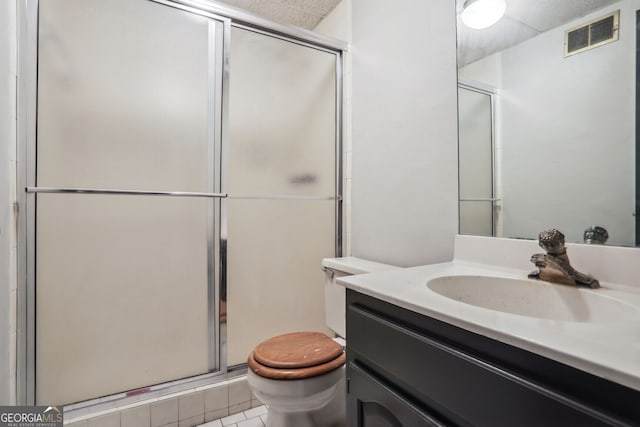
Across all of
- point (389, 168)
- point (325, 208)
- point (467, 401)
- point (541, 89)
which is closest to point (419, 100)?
point (389, 168)

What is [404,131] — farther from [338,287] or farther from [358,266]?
[338,287]

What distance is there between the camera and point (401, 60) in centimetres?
136

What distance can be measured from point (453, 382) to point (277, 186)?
4.13ft

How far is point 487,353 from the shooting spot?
19.1 inches

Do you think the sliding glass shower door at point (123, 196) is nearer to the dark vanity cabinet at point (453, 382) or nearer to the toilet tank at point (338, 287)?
the toilet tank at point (338, 287)

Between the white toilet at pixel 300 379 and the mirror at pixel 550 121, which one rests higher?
the mirror at pixel 550 121

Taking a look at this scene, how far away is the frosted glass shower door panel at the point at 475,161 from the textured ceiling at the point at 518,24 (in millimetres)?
149

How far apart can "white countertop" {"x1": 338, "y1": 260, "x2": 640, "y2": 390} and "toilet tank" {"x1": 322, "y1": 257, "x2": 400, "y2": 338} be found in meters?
0.59

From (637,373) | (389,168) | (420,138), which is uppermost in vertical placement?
(420,138)

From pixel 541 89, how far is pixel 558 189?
12.0 inches

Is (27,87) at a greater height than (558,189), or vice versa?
(27,87)

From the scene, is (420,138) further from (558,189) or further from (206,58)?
(206,58)

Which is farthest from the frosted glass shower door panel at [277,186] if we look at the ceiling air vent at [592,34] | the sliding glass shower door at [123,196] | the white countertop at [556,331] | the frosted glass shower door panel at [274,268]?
the ceiling air vent at [592,34]

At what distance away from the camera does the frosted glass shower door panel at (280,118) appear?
1507mm
